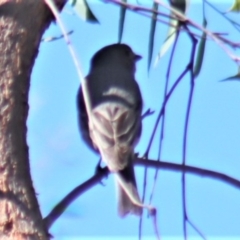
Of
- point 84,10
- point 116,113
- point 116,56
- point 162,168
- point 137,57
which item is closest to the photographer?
point 162,168

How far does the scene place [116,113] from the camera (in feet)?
9.31

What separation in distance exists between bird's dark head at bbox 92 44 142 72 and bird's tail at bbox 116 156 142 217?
1.01m

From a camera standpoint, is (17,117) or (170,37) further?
(170,37)

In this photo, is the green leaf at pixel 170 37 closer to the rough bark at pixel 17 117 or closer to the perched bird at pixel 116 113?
the perched bird at pixel 116 113

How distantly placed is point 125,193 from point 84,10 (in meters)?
0.71

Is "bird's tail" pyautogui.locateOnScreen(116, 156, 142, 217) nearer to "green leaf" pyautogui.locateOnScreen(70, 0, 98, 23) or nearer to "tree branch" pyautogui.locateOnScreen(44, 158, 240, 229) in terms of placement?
"tree branch" pyautogui.locateOnScreen(44, 158, 240, 229)

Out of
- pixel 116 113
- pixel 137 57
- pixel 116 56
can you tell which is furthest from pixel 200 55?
pixel 137 57

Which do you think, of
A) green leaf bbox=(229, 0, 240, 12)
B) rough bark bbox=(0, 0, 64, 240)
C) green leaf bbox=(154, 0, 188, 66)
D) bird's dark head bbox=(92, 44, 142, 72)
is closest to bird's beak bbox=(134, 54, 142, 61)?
bird's dark head bbox=(92, 44, 142, 72)

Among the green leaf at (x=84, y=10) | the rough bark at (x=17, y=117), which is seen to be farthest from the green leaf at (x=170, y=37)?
the rough bark at (x=17, y=117)

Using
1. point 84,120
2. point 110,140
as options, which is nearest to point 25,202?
point 110,140

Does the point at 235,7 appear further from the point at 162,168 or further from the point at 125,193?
the point at 125,193

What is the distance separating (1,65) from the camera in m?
2.04

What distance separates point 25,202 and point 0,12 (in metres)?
0.59

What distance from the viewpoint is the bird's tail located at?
2467 mm
